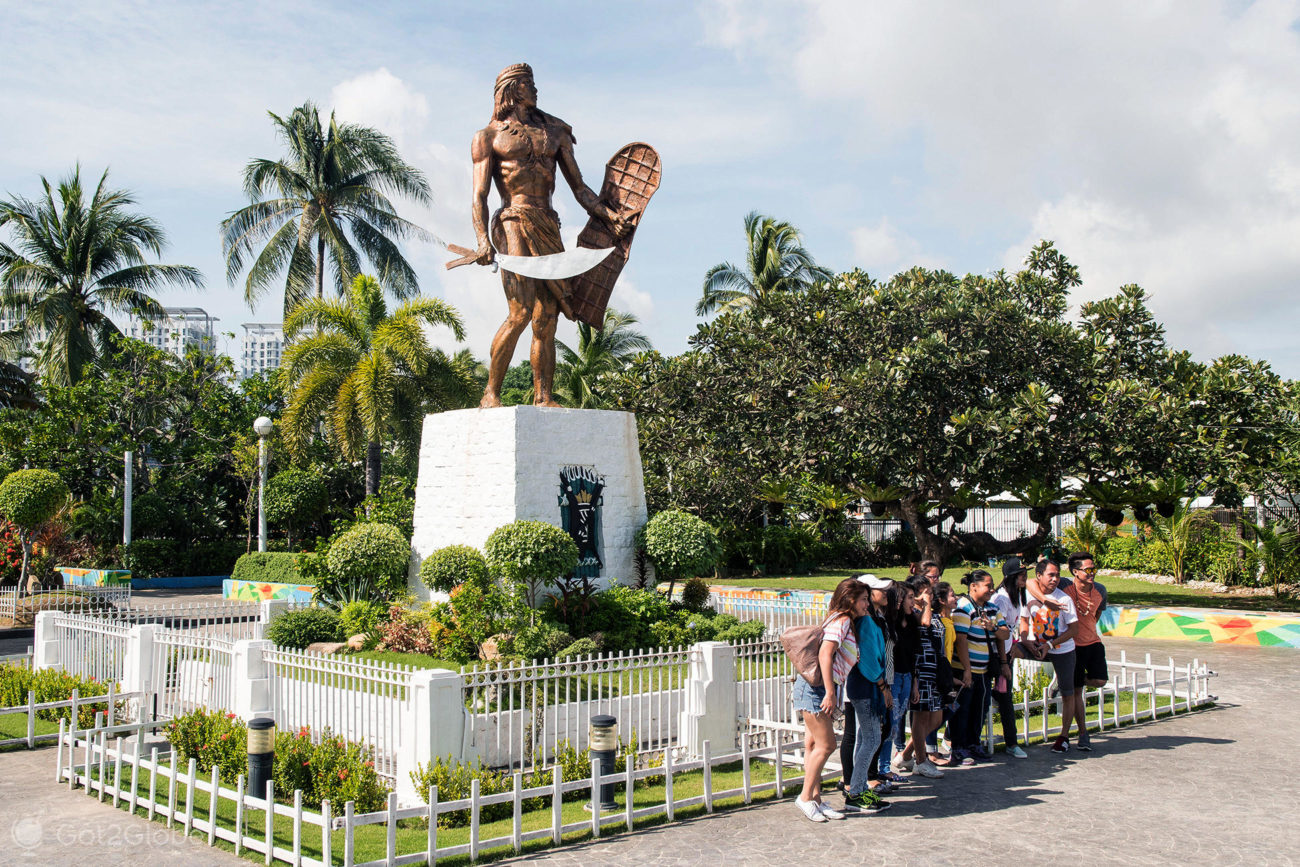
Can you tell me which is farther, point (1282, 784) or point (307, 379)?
point (307, 379)

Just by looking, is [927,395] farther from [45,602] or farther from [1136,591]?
[45,602]

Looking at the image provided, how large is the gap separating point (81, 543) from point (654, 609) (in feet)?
67.9

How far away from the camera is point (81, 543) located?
2617 centimetres

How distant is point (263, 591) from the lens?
2159 cm

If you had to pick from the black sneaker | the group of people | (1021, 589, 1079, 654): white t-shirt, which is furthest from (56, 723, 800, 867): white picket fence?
(1021, 589, 1079, 654): white t-shirt

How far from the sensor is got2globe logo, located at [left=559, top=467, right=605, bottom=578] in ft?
39.9

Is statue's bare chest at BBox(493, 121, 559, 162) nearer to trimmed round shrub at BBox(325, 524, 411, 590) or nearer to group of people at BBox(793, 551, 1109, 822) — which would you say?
trimmed round shrub at BBox(325, 524, 411, 590)

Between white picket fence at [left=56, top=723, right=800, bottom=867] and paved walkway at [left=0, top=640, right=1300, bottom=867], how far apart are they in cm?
16

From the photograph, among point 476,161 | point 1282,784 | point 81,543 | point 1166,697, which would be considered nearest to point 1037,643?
point 1282,784

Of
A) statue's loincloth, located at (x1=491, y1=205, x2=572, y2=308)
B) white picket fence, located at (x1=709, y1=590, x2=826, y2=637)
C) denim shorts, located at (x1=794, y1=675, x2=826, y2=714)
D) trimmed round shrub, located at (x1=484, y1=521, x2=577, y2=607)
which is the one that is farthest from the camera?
white picket fence, located at (x1=709, y1=590, x2=826, y2=637)

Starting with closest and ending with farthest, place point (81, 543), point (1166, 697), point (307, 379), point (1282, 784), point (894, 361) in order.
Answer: point (1282, 784)
point (1166, 697)
point (894, 361)
point (307, 379)
point (81, 543)

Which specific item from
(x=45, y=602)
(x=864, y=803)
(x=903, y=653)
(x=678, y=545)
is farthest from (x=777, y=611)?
(x=45, y=602)

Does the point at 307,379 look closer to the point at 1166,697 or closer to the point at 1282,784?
the point at 1166,697

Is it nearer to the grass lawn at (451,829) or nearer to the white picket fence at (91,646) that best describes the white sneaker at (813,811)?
the grass lawn at (451,829)
